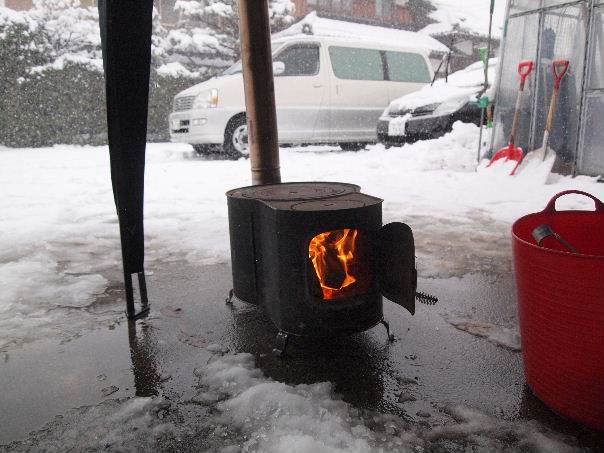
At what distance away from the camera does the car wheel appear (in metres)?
10.4

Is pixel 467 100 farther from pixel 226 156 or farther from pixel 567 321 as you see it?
pixel 567 321

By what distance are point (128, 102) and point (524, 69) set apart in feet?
21.6

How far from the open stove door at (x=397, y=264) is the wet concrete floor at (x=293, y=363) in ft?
0.97

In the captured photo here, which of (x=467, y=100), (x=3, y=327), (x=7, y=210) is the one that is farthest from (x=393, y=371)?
(x=467, y=100)

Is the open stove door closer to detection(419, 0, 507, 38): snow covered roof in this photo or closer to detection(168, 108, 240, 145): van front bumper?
detection(168, 108, 240, 145): van front bumper

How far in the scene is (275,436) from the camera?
62.8 inches

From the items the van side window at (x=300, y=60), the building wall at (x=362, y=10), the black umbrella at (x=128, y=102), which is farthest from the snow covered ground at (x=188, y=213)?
the building wall at (x=362, y=10)

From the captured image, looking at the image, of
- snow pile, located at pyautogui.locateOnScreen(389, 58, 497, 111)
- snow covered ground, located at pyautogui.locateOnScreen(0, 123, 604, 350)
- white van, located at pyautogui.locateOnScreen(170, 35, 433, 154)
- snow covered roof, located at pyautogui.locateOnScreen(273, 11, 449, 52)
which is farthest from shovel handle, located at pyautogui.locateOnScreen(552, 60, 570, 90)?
snow covered roof, located at pyautogui.locateOnScreen(273, 11, 449, 52)

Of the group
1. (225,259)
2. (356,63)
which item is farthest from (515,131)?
(225,259)

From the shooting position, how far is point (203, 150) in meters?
10.7

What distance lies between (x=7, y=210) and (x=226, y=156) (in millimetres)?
5548

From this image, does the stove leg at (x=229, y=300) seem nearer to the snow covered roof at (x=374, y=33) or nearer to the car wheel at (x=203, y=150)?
the car wheel at (x=203, y=150)

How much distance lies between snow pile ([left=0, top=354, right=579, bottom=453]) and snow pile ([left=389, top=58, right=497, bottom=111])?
→ 7.89 m

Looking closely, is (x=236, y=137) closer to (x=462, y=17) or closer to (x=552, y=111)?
(x=552, y=111)
